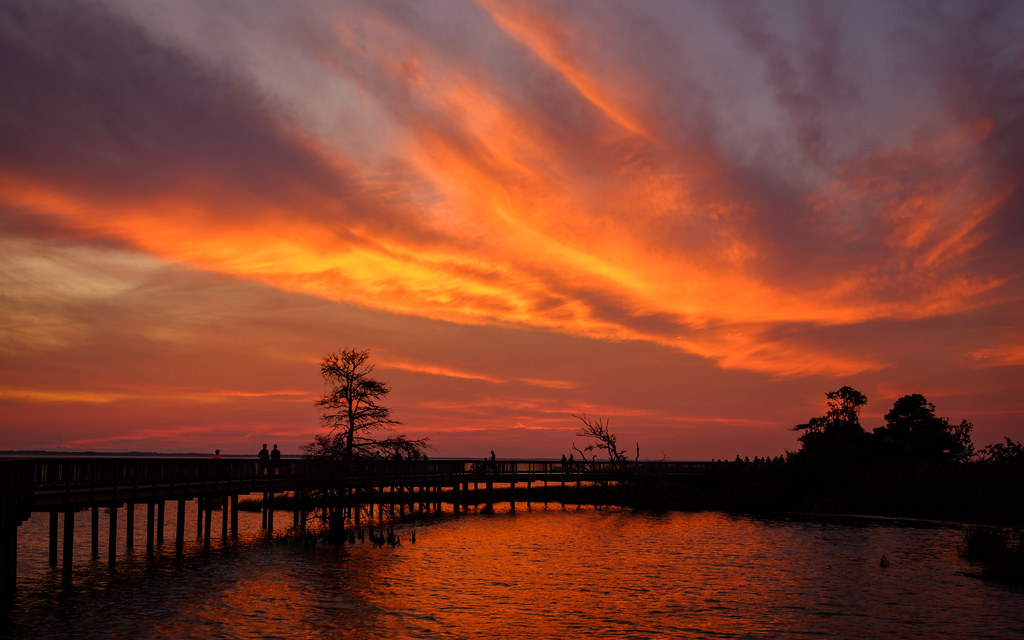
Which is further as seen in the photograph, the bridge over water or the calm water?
the bridge over water

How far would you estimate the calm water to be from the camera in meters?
28.8

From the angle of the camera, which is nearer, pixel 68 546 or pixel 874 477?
pixel 68 546

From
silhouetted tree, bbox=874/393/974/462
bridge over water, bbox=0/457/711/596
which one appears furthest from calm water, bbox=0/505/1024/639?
silhouetted tree, bbox=874/393/974/462

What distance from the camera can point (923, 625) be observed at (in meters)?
29.6

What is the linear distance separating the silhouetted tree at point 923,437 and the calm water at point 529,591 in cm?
3179

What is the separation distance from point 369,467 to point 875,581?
2871cm

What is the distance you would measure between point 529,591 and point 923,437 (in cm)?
6606

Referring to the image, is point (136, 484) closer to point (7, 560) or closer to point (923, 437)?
point (7, 560)

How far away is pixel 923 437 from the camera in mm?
87062

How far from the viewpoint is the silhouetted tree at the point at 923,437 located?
283ft

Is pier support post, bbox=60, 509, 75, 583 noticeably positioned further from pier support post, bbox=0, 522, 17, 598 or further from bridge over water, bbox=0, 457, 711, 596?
pier support post, bbox=0, 522, 17, 598

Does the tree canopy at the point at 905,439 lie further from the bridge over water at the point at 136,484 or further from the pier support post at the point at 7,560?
the pier support post at the point at 7,560

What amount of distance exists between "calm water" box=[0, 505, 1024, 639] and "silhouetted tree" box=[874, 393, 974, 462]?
104ft

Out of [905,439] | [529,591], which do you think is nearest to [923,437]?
[905,439]
